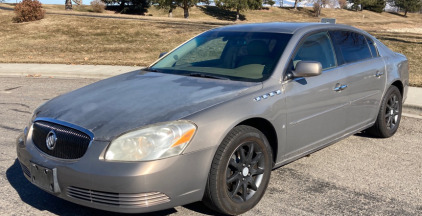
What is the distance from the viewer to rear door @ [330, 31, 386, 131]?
5.03 meters

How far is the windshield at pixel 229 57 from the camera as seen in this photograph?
433 centimetres

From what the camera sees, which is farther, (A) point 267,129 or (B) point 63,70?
(B) point 63,70

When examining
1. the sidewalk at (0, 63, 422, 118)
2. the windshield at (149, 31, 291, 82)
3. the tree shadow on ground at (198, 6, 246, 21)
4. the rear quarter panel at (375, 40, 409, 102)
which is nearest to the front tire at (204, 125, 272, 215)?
the windshield at (149, 31, 291, 82)

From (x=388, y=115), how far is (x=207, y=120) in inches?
139

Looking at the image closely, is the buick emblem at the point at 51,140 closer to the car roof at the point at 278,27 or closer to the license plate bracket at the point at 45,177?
the license plate bracket at the point at 45,177

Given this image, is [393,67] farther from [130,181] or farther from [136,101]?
[130,181]

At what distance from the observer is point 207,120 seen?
338 cm

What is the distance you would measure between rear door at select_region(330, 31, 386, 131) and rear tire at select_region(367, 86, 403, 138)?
18 centimetres

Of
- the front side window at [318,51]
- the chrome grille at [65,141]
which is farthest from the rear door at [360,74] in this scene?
the chrome grille at [65,141]

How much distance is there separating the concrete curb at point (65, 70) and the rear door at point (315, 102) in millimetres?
8273

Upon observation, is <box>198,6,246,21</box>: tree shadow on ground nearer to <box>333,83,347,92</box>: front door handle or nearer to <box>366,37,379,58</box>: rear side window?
<box>366,37,379,58</box>: rear side window

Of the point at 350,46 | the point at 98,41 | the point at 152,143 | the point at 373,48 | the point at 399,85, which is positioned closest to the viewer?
the point at 152,143

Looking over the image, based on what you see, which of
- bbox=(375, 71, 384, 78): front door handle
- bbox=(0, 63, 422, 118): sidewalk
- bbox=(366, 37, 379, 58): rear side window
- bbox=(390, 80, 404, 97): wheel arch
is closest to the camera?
bbox=(375, 71, 384, 78): front door handle

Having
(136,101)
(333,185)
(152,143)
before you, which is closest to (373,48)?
(333,185)
